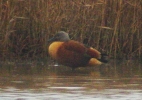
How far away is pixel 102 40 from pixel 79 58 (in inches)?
→ 49.0

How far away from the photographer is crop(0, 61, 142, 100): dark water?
224 inches

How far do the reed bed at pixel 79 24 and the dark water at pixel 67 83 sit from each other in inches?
27.4

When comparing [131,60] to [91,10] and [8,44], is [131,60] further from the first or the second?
[8,44]

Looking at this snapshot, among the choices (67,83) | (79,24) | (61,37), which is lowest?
(67,83)

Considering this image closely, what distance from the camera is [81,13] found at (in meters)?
10.1

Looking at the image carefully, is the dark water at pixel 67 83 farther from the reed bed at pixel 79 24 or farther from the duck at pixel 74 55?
the reed bed at pixel 79 24

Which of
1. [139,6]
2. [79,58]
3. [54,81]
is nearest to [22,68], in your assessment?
[79,58]

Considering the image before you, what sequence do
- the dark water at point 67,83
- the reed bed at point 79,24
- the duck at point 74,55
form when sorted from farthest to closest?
1. the reed bed at point 79,24
2. the duck at point 74,55
3. the dark water at point 67,83

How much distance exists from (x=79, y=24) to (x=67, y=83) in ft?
11.3

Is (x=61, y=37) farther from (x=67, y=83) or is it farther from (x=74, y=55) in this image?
(x=67, y=83)

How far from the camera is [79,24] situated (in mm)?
10141

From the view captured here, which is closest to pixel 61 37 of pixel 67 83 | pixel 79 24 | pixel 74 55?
pixel 74 55

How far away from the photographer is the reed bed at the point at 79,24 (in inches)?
394

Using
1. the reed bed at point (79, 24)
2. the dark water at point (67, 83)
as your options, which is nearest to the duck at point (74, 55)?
the dark water at point (67, 83)
